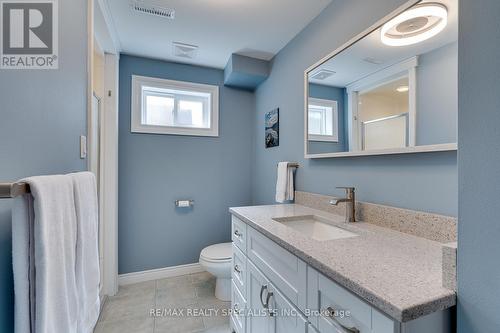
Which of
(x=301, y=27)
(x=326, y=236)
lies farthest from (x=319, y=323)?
(x=301, y=27)

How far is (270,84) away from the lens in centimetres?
236

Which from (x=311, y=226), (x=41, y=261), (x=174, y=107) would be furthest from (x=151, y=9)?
(x=311, y=226)

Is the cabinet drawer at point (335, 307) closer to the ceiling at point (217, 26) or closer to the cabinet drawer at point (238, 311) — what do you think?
the cabinet drawer at point (238, 311)

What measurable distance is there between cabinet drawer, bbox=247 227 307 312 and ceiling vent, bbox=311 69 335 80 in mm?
1125

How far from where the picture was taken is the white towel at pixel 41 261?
0.52m

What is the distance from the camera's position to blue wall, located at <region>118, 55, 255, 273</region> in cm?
230

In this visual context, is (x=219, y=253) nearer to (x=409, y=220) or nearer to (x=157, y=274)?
(x=157, y=274)

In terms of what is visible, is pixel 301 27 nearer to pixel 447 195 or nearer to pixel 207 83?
pixel 207 83

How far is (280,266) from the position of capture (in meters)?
0.99

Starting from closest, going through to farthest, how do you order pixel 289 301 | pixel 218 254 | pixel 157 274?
1. pixel 289 301
2. pixel 218 254
3. pixel 157 274

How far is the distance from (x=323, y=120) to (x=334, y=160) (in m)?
0.30

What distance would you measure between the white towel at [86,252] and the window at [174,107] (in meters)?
1.65

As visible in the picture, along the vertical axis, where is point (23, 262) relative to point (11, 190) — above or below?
below

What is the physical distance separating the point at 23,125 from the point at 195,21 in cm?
151
